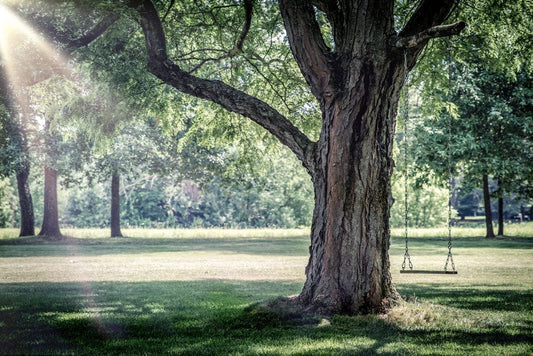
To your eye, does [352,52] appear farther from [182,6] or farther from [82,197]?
[82,197]

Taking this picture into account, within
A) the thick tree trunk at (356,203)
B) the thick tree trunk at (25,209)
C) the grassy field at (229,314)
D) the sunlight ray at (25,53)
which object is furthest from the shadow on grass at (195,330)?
the thick tree trunk at (25,209)

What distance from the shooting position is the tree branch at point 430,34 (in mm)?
7130

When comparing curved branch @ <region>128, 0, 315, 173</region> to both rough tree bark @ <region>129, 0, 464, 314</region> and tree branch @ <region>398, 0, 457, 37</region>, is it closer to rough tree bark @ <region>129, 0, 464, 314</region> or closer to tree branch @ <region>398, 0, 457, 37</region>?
rough tree bark @ <region>129, 0, 464, 314</region>

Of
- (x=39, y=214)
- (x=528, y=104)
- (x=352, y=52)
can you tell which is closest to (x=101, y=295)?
(x=352, y=52)

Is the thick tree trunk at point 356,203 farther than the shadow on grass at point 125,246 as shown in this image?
No

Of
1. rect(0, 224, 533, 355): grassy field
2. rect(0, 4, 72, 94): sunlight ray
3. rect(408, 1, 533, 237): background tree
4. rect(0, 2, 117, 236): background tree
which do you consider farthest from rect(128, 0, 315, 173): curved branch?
rect(408, 1, 533, 237): background tree

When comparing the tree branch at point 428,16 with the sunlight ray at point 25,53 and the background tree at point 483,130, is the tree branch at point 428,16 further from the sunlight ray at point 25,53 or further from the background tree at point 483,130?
the background tree at point 483,130

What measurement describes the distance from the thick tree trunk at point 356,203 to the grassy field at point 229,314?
0.49 metres

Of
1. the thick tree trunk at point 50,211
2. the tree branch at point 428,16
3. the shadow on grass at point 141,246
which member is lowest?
the shadow on grass at point 141,246

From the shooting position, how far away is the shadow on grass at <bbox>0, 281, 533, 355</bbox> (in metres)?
5.88

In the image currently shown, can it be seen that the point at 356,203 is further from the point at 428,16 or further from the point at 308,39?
the point at 428,16

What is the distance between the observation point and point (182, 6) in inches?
482

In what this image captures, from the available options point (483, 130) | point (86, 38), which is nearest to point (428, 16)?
point (86, 38)

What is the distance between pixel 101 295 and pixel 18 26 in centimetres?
642
